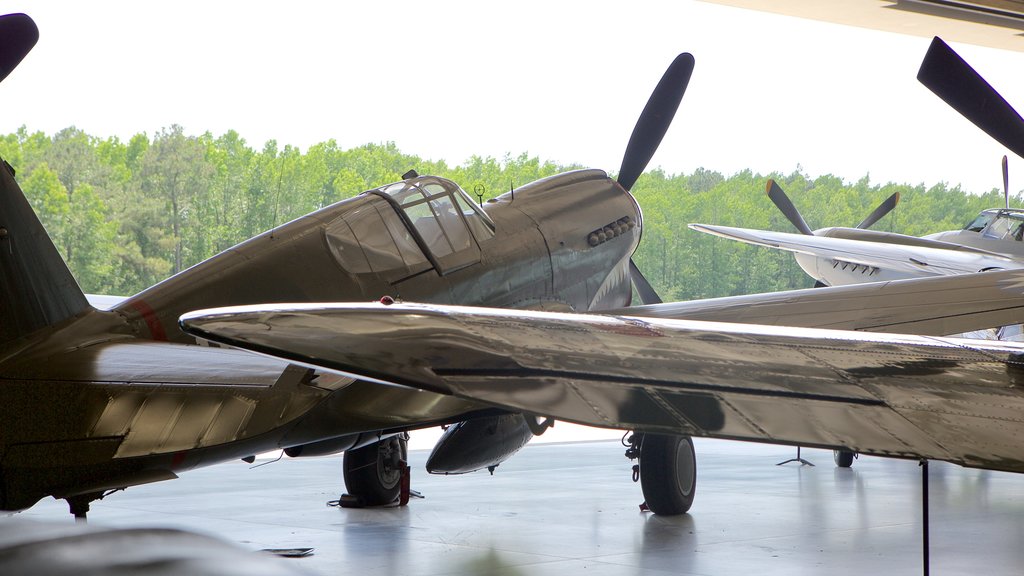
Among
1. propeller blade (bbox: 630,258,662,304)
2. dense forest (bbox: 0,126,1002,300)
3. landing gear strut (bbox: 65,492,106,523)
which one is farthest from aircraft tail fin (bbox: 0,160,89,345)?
dense forest (bbox: 0,126,1002,300)

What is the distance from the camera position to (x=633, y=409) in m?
1.55

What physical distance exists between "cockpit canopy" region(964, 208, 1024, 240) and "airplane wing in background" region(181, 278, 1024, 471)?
1712 centimetres

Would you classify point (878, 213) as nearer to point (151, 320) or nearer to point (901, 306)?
point (901, 306)

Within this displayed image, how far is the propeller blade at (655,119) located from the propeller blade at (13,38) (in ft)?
19.6

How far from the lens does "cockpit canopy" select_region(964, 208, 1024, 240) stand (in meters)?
17.2

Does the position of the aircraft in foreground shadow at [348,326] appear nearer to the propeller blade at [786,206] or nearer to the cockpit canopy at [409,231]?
the cockpit canopy at [409,231]

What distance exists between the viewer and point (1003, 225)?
17.5 meters

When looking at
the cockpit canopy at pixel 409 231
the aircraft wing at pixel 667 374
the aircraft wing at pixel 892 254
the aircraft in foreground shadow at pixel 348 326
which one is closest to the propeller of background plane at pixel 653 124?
the aircraft in foreground shadow at pixel 348 326

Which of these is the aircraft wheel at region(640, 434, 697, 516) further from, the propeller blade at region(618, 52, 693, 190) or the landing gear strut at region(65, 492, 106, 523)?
the landing gear strut at region(65, 492, 106, 523)

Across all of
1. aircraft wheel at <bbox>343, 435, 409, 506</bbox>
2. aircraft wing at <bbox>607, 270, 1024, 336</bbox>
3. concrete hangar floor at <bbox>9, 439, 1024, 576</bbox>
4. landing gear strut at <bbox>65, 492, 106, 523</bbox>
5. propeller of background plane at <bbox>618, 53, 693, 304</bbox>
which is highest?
propeller of background plane at <bbox>618, 53, 693, 304</bbox>

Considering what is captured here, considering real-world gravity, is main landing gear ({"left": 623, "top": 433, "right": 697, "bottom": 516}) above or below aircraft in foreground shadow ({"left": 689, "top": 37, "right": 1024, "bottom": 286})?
below

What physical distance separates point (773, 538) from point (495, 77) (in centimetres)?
2203

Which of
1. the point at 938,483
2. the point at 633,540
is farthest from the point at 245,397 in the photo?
the point at 938,483

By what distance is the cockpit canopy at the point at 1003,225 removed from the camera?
17234 millimetres
